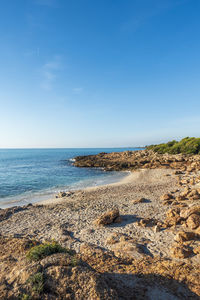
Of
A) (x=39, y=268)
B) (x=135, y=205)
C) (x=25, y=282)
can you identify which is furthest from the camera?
(x=135, y=205)

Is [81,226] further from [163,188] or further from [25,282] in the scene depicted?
[163,188]

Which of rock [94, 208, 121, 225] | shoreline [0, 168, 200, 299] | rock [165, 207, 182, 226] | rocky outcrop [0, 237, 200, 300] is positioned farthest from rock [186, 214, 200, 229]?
rock [94, 208, 121, 225]

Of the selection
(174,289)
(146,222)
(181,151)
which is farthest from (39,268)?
(181,151)

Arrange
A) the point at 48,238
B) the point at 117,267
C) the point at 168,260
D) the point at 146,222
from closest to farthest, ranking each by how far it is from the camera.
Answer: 1. the point at 117,267
2. the point at 168,260
3. the point at 48,238
4. the point at 146,222

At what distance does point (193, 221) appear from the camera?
9758 mm

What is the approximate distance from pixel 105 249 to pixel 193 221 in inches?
221

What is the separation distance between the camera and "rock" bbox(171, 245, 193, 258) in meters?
7.23

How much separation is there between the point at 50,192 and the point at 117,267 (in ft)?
59.9

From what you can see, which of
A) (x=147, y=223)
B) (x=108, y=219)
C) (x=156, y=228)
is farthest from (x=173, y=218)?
(x=108, y=219)

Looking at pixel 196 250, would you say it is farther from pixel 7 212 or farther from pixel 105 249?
pixel 7 212

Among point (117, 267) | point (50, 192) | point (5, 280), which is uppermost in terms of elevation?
point (5, 280)

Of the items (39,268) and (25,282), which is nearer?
(25,282)

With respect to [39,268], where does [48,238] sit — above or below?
below

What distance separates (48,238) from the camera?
9.90m
